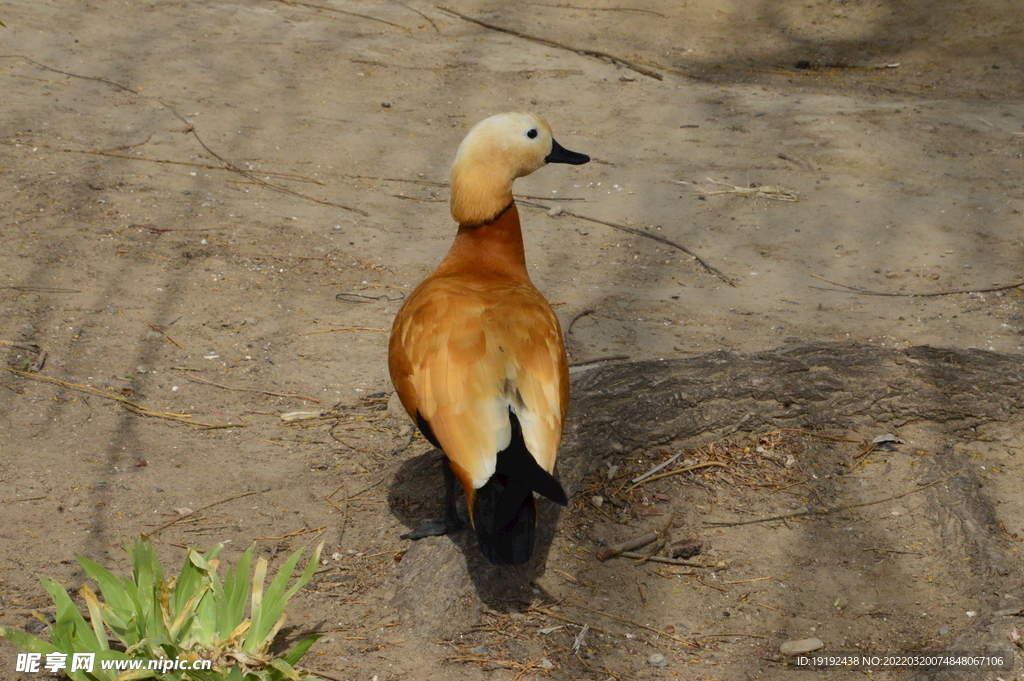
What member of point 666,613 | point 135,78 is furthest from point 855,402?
point 135,78

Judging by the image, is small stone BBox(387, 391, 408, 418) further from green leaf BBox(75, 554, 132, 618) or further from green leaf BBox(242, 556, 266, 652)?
green leaf BBox(75, 554, 132, 618)

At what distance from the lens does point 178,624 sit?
2.36m

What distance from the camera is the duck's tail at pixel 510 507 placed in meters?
2.39

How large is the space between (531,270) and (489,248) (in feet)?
6.34

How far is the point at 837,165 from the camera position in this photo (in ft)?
22.5

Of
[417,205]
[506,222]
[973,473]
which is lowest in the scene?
[417,205]

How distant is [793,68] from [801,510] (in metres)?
7.29

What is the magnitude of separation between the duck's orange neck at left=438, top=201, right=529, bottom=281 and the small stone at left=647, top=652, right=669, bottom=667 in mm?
1396

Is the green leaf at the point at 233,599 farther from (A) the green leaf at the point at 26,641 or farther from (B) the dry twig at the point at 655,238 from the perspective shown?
(B) the dry twig at the point at 655,238

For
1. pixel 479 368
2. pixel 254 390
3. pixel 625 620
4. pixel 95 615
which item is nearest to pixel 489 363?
pixel 479 368

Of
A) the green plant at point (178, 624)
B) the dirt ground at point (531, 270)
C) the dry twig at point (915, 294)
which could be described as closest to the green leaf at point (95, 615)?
the green plant at point (178, 624)

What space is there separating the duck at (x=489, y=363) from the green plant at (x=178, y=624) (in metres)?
0.54

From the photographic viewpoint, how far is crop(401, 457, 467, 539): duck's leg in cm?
310

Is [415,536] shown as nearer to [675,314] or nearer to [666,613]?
[666,613]
